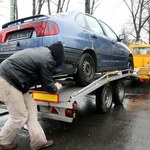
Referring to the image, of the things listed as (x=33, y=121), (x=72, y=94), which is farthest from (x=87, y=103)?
(x=33, y=121)

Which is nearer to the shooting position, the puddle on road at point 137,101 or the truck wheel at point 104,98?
the truck wheel at point 104,98

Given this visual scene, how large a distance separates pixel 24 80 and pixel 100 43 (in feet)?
9.61

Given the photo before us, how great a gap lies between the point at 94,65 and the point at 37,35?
1.70 metres

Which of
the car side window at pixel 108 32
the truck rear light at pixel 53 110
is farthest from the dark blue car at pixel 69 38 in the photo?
the truck rear light at pixel 53 110

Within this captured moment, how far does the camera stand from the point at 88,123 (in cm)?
604

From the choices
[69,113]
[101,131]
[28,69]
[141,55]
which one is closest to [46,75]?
[28,69]

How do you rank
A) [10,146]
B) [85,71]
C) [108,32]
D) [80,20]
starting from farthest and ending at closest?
[108,32], [80,20], [85,71], [10,146]

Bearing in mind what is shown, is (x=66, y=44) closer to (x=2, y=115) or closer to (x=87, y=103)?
(x=2, y=115)

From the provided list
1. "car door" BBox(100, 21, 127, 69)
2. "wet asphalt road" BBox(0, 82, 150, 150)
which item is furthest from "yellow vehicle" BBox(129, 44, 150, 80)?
"wet asphalt road" BBox(0, 82, 150, 150)

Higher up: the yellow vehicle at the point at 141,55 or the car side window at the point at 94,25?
the car side window at the point at 94,25

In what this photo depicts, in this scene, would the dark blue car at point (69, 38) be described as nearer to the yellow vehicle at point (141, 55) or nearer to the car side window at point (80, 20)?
the car side window at point (80, 20)

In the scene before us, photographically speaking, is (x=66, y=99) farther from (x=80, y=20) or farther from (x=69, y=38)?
(x=80, y=20)

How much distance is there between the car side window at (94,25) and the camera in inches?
253

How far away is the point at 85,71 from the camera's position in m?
5.80
